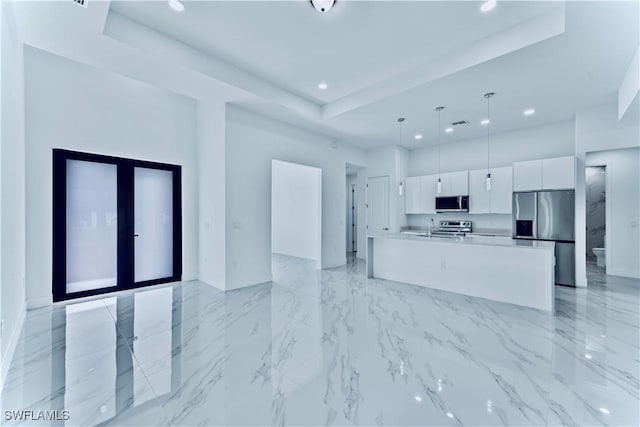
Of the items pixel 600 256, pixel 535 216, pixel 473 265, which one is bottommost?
pixel 600 256

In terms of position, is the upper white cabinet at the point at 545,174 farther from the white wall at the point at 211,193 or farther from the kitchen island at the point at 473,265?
the white wall at the point at 211,193

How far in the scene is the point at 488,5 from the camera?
2566mm

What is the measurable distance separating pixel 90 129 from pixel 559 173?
774 centimetres

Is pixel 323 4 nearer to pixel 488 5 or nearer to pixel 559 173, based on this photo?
pixel 488 5

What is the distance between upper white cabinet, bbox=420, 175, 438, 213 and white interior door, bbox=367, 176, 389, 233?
0.84 metres

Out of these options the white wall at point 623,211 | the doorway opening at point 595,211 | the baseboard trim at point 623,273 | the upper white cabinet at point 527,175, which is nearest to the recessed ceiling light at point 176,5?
the upper white cabinet at point 527,175

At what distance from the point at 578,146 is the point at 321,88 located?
449 centimetres

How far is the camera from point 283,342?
8.93ft

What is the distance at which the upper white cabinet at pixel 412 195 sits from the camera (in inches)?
271

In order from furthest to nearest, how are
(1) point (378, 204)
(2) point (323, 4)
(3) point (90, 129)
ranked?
(1) point (378, 204), (3) point (90, 129), (2) point (323, 4)

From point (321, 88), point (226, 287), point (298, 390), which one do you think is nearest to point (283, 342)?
point (298, 390)

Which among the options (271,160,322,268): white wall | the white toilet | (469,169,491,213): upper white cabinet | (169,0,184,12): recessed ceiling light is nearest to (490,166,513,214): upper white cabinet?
(469,169,491,213): upper white cabinet

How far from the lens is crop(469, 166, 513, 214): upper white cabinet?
222 inches

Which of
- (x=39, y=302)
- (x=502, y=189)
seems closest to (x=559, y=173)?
(x=502, y=189)
